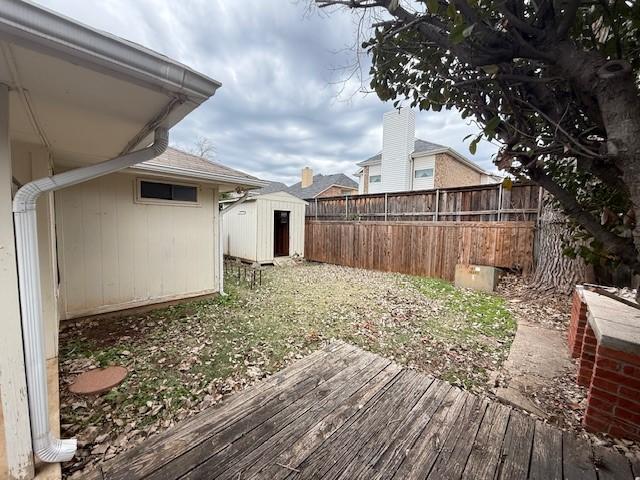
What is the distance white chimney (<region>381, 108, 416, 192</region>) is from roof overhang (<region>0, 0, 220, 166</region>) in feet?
43.1

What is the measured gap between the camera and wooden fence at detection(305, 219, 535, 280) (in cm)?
604

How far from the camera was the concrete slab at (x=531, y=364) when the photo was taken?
2425 millimetres

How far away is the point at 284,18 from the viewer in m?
3.38

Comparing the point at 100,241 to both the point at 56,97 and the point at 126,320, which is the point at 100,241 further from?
the point at 56,97

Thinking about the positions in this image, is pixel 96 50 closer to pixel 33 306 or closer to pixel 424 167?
pixel 33 306

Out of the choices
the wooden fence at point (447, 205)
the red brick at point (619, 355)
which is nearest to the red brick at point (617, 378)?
the red brick at point (619, 355)

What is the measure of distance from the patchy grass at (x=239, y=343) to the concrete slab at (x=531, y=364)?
154 mm

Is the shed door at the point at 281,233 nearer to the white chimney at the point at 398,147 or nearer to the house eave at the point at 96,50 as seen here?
the white chimney at the point at 398,147

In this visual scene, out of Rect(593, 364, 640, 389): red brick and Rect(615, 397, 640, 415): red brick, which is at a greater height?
Rect(593, 364, 640, 389): red brick

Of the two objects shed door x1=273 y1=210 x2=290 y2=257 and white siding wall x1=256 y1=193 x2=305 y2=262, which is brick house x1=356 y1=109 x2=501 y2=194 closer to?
white siding wall x1=256 y1=193 x2=305 y2=262

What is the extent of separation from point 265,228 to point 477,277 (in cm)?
678

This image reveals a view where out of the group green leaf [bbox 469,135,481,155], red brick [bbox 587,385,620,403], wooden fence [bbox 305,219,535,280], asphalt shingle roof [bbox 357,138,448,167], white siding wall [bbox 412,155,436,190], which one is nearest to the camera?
green leaf [bbox 469,135,481,155]

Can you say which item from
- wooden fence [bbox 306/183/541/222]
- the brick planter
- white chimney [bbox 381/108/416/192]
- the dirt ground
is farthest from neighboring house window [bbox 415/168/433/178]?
the brick planter

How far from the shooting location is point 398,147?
13625mm
